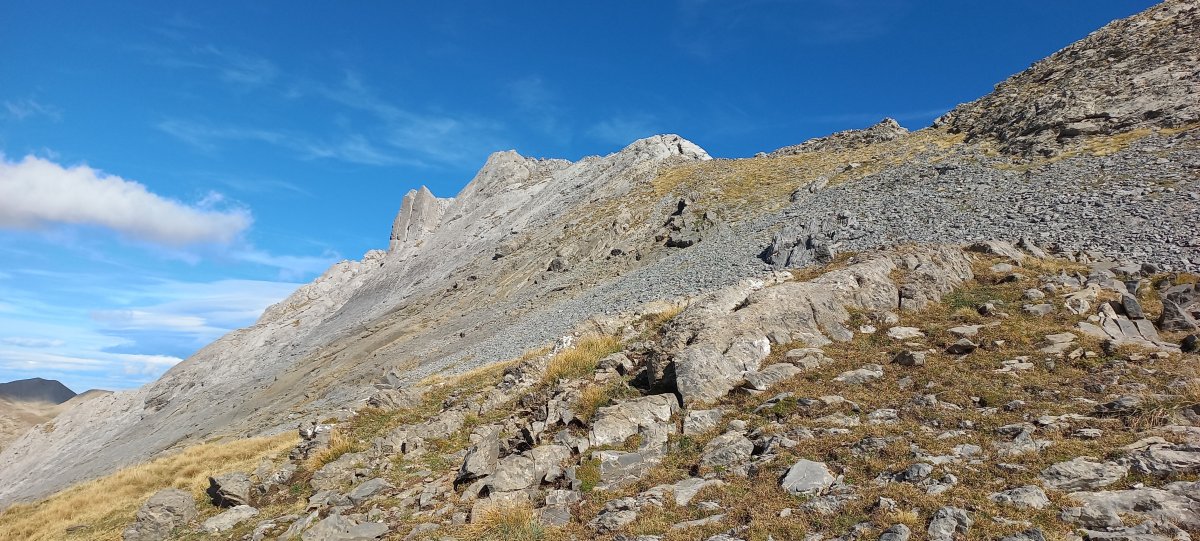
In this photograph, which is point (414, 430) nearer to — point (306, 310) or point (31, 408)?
point (306, 310)

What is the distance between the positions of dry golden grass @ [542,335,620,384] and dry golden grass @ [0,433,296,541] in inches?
331

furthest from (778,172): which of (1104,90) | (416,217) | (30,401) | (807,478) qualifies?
(30,401)

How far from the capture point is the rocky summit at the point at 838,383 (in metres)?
7.59

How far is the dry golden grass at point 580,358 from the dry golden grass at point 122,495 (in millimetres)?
8402

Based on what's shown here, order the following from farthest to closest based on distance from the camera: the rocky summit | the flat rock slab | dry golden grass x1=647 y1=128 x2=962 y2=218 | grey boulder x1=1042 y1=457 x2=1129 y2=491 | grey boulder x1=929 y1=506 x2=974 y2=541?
dry golden grass x1=647 y1=128 x2=962 y2=218
the flat rock slab
the rocky summit
grey boulder x1=1042 y1=457 x2=1129 y2=491
grey boulder x1=929 y1=506 x2=974 y2=541

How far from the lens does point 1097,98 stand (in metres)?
29.3

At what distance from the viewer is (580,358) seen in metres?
15.5

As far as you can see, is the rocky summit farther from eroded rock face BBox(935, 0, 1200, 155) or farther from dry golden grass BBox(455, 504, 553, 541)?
eroded rock face BBox(935, 0, 1200, 155)

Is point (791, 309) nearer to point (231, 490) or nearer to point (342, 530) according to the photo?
point (342, 530)

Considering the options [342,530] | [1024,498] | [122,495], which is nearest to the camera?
[1024,498]

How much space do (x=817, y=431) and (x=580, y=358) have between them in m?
7.32

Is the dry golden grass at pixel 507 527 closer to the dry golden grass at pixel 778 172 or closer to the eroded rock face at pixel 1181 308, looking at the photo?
the eroded rock face at pixel 1181 308

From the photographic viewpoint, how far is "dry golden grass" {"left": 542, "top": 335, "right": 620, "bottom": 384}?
48.3 ft

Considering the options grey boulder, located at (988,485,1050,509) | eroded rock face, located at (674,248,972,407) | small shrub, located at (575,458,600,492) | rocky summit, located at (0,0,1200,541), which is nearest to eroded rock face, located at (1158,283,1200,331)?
rocky summit, located at (0,0,1200,541)
